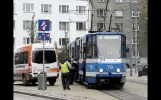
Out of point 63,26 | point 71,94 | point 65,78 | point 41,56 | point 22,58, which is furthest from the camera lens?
point 63,26

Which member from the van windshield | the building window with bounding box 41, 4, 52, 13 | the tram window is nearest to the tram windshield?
the van windshield

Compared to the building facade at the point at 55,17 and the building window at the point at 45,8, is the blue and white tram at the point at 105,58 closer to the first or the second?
the building facade at the point at 55,17

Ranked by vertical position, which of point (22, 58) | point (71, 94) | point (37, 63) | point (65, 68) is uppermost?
point (22, 58)

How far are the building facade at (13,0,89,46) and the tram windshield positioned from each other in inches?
1910

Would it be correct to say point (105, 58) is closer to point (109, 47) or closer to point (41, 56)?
point (109, 47)

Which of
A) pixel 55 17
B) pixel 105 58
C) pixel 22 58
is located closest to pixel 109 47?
pixel 105 58

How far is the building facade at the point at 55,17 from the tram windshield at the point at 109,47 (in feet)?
159

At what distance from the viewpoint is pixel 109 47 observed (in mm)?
19922

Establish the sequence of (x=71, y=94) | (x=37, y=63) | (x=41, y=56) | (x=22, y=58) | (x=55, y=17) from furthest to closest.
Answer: (x=55, y=17), (x=22, y=58), (x=41, y=56), (x=37, y=63), (x=71, y=94)

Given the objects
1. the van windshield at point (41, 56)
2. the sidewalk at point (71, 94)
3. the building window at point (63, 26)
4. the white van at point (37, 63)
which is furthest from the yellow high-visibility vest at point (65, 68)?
the building window at point (63, 26)

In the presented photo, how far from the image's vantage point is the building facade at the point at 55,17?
225 feet

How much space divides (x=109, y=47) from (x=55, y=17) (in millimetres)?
50226
